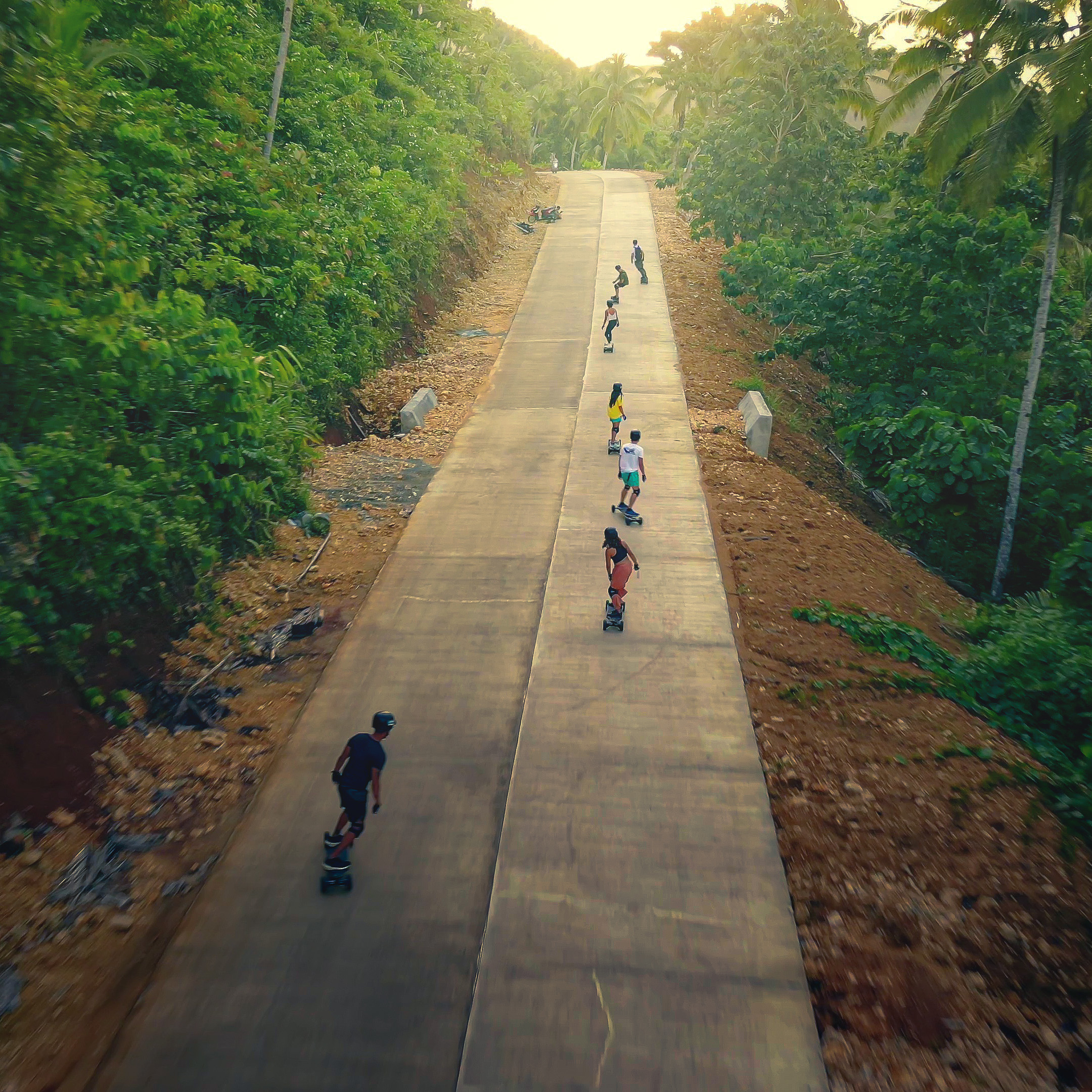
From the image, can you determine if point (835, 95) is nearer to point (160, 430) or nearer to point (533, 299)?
point (533, 299)

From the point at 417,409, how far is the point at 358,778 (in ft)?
34.7

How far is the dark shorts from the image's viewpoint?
5824 mm

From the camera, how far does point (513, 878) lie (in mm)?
5973

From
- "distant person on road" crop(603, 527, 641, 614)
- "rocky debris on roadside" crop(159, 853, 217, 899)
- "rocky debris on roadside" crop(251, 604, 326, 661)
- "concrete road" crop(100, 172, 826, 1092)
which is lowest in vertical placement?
"rocky debris on roadside" crop(251, 604, 326, 661)

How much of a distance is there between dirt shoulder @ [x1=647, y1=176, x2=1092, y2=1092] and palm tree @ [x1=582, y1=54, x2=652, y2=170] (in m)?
49.8

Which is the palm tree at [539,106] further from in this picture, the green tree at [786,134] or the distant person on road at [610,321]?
the distant person on road at [610,321]

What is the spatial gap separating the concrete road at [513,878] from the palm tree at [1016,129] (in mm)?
6141

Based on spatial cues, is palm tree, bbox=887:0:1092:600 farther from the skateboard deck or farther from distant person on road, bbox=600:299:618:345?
the skateboard deck

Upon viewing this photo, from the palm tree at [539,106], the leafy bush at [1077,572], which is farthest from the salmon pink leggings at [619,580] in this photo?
the palm tree at [539,106]

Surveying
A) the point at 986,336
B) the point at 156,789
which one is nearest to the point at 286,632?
the point at 156,789

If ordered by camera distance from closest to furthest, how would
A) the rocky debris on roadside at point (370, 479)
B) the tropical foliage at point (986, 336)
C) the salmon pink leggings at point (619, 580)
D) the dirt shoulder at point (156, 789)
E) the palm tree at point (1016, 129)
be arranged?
the dirt shoulder at point (156, 789) → the salmon pink leggings at point (619, 580) → the tropical foliage at point (986, 336) → the palm tree at point (1016, 129) → the rocky debris on roadside at point (370, 479)

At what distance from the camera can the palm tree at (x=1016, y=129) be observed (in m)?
11.8

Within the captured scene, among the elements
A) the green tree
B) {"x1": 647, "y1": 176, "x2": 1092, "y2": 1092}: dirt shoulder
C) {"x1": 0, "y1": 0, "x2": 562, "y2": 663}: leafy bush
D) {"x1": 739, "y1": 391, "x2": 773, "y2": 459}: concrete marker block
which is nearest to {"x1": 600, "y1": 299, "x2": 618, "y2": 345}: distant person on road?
{"x1": 739, "y1": 391, "x2": 773, "y2": 459}: concrete marker block

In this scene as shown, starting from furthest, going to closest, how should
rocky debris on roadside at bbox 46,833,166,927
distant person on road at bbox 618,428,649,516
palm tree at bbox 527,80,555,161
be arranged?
1. palm tree at bbox 527,80,555,161
2. distant person on road at bbox 618,428,649,516
3. rocky debris on roadside at bbox 46,833,166,927
